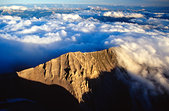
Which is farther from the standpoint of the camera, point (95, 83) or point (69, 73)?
point (95, 83)

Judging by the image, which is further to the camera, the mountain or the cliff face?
the mountain

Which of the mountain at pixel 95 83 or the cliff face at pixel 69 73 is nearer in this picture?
the cliff face at pixel 69 73

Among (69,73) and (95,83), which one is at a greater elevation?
(69,73)

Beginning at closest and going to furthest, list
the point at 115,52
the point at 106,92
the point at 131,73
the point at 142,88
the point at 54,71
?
the point at 54,71
the point at 106,92
the point at 142,88
the point at 131,73
the point at 115,52

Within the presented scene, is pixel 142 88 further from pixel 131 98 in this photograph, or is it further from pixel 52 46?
pixel 52 46

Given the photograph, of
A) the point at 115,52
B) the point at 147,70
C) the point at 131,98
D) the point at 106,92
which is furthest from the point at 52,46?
the point at 147,70
